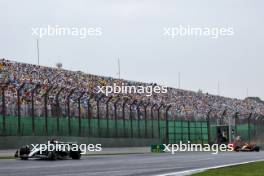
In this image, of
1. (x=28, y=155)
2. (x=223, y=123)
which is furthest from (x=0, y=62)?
(x=223, y=123)

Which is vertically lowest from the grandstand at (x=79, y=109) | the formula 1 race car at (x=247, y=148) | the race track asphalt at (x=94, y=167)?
the formula 1 race car at (x=247, y=148)

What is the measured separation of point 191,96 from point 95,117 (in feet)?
90.6

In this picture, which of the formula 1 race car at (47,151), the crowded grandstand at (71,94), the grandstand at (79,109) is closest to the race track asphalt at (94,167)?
the formula 1 race car at (47,151)

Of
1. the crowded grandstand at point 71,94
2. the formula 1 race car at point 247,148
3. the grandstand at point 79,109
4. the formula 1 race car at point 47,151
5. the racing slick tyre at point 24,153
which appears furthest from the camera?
the formula 1 race car at point 247,148

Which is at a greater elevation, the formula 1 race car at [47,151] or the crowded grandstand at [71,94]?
the crowded grandstand at [71,94]

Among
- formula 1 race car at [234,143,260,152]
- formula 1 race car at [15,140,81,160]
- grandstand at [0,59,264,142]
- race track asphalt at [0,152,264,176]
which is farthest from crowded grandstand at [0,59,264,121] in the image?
race track asphalt at [0,152,264,176]

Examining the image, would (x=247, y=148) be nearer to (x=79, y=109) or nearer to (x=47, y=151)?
(x=79, y=109)

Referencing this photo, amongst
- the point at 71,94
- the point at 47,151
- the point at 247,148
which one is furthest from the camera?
the point at 247,148

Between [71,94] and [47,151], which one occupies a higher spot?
[71,94]

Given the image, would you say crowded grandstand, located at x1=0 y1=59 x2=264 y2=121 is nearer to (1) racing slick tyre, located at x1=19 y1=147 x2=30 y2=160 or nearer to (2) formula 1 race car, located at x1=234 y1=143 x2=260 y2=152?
(2) formula 1 race car, located at x1=234 y1=143 x2=260 y2=152

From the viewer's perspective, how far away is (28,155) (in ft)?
97.0

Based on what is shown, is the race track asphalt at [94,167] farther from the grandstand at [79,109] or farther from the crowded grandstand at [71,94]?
the crowded grandstand at [71,94]

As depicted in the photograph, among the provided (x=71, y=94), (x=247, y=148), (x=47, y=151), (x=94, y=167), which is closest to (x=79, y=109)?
(x=71, y=94)

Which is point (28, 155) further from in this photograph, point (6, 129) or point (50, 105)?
point (50, 105)
